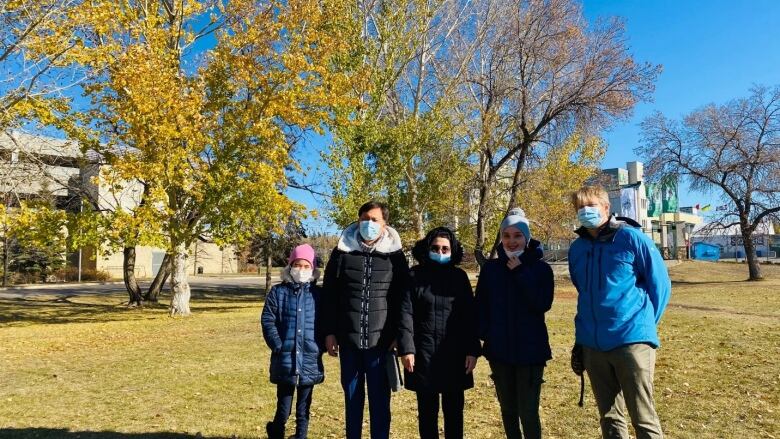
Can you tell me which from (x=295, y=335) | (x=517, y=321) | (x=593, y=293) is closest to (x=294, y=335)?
(x=295, y=335)

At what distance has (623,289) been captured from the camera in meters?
3.56

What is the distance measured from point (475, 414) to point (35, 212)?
13.3 metres

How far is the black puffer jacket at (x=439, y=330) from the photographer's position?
3.97 meters

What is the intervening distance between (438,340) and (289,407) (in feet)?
4.99

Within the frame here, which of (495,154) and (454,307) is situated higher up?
(495,154)

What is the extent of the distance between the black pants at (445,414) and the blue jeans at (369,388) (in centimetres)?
30

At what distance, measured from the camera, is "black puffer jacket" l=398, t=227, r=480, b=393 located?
3.97 meters

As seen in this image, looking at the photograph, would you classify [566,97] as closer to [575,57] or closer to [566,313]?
[575,57]

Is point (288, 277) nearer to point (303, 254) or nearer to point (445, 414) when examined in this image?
point (303, 254)

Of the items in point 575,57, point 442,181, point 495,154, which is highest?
point 575,57

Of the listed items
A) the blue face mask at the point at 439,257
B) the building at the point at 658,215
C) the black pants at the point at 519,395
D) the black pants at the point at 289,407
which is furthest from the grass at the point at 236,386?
the building at the point at 658,215

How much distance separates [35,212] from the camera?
47.6ft

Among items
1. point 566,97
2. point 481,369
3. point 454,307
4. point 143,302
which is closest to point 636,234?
point 454,307

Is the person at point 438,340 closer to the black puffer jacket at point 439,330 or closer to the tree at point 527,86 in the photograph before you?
the black puffer jacket at point 439,330
